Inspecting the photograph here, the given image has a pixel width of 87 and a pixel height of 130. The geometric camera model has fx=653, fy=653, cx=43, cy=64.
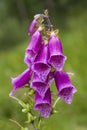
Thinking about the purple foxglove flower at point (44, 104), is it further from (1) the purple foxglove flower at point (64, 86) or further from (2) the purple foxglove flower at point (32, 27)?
(2) the purple foxglove flower at point (32, 27)

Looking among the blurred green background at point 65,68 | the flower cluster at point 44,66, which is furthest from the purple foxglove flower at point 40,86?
the blurred green background at point 65,68

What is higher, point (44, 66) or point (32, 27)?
point (32, 27)

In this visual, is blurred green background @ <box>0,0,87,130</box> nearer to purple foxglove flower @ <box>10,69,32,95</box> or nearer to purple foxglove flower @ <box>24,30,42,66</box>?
purple foxglove flower @ <box>10,69,32,95</box>

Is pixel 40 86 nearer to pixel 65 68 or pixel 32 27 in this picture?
pixel 32 27

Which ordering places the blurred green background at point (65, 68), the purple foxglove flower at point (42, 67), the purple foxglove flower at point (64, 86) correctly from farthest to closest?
1. the blurred green background at point (65, 68)
2. the purple foxglove flower at point (64, 86)
3. the purple foxglove flower at point (42, 67)

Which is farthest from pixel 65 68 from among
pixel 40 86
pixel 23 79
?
pixel 40 86

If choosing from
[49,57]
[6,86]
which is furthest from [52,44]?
[6,86]

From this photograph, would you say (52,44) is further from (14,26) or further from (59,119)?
(14,26)
